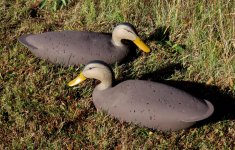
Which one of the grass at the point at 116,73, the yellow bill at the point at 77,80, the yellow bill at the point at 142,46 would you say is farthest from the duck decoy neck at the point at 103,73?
the yellow bill at the point at 142,46

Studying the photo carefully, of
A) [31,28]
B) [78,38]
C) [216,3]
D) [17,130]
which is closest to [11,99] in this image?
[17,130]

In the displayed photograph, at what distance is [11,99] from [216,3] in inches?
96.2

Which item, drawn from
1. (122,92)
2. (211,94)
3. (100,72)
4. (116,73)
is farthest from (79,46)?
(211,94)

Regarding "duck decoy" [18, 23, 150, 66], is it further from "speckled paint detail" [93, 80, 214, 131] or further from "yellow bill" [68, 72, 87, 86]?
"speckled paint detail" [93, 80, 214, 131]

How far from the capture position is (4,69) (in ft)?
17.5

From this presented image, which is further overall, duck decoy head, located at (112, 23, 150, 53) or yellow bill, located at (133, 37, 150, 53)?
yellow bill, located at (133, 37, 150, 53)

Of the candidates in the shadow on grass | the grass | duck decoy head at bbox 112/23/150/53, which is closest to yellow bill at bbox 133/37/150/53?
duck decoy head at bbox 112/23/150/53

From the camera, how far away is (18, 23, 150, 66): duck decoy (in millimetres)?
5301

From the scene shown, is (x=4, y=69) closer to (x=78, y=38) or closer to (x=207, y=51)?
(x=78, y=38)

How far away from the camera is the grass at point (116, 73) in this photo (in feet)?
14.9

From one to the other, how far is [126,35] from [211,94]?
107 centimetres

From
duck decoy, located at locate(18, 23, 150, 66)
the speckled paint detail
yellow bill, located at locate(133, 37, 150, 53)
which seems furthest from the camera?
yellow bill, located at locate(133, 37, 150, 53)

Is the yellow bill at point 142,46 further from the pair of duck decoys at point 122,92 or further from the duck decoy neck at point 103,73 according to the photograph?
the duck decoy neck at point 103,73

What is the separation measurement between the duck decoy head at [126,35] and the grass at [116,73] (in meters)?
0.17
